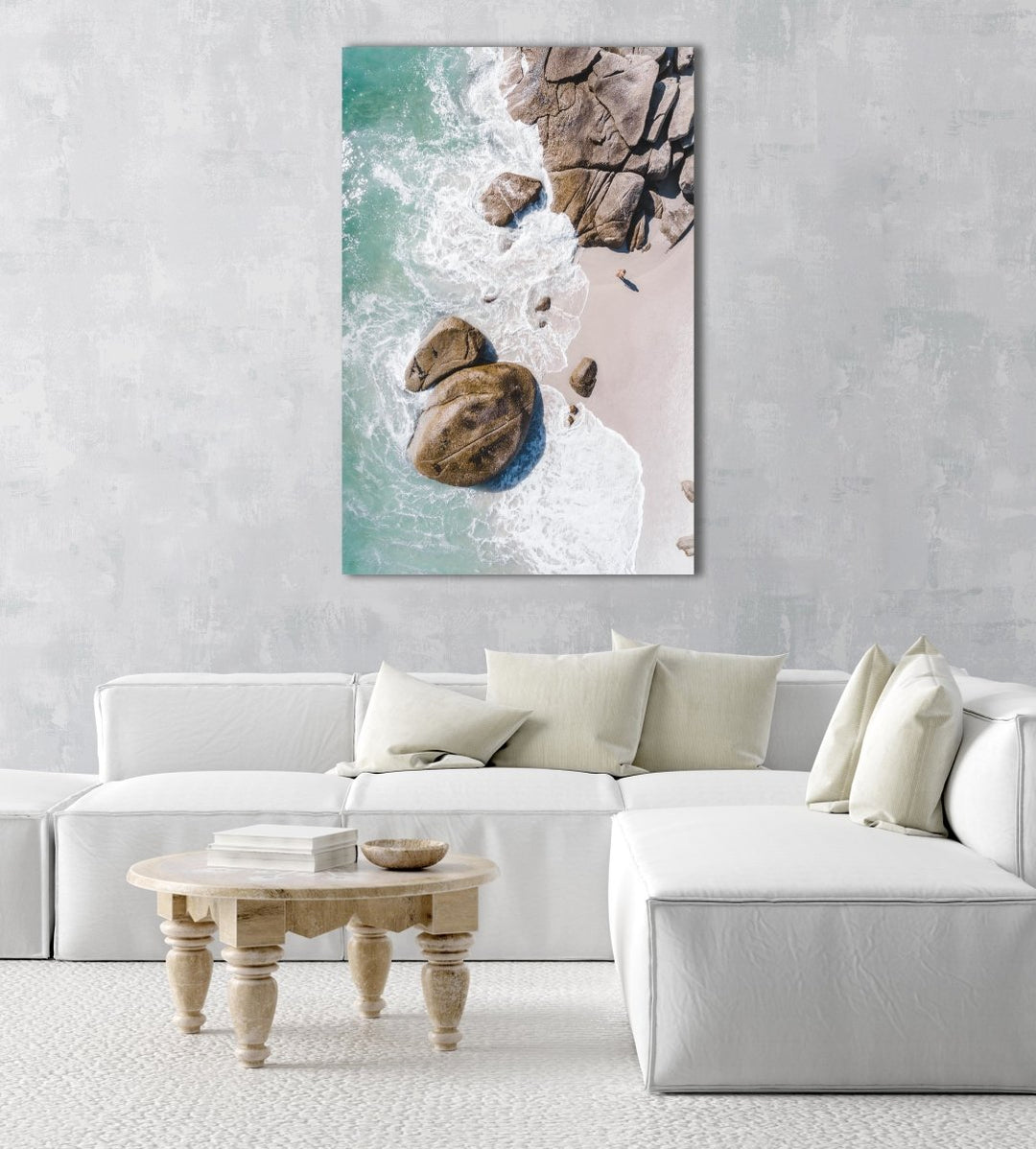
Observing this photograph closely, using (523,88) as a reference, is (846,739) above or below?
below

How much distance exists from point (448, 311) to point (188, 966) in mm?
2626

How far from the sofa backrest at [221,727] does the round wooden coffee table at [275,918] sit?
3.80 ft

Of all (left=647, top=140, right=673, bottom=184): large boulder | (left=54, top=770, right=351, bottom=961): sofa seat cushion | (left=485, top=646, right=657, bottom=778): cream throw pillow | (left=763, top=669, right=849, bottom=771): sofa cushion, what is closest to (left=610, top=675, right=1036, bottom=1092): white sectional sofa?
(left=54, top=770, right=351, bottom=961): sofa seat cushion

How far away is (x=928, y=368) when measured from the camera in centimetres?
472

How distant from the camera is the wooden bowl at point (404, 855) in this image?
252 centimetres

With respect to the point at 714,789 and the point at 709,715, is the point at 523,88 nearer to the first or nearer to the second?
the point at 709,715

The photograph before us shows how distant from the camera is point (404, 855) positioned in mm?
2518

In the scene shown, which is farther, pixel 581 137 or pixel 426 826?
pixel 581 137

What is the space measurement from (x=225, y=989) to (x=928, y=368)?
309 cm

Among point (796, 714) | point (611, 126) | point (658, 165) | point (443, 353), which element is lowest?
point (796, 714)

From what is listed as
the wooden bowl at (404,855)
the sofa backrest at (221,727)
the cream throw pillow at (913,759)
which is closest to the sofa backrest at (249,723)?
the sofa backrest at (221,727)

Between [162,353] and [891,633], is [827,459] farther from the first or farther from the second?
[162,353]

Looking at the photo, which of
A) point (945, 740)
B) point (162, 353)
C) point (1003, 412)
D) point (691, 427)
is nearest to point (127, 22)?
point (162, 353)

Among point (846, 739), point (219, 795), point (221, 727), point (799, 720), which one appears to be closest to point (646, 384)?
point (799, 720)
